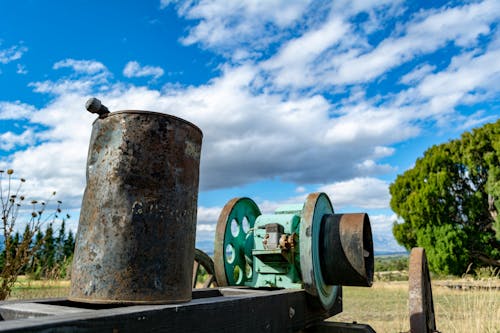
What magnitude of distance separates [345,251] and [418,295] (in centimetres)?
80

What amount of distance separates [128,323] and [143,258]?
0.34 meters

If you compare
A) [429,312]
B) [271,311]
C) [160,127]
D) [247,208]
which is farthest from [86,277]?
[429,312]

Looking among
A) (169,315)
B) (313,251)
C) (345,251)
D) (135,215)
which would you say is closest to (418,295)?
(345,251)

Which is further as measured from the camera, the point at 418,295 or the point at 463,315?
the point at 463,315

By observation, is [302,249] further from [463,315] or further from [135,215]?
[463,315]

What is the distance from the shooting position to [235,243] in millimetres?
3443

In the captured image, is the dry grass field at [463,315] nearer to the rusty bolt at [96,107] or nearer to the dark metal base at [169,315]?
the dark metal base at [169,315]

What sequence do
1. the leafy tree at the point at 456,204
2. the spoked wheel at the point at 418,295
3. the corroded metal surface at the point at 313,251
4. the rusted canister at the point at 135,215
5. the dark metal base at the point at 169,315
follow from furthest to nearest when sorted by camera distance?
the leafy tree at the point at 456,204
the spoked wheel at the point at 418,295
the corroded metal surface at the point at 313,251
the rusted canister at the point at 135,215
the dark metal base at the point at 169,315

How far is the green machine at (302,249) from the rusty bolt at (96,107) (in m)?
1.60

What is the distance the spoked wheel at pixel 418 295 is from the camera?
117 inches

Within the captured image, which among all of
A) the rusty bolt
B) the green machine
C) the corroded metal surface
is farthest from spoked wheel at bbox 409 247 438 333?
the rusty bolt

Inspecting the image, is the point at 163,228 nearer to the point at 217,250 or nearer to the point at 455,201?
the point at 217,250

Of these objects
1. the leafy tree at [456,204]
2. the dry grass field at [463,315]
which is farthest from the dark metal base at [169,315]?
the leafy tree at [456,204]

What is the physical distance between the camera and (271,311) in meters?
2.18
